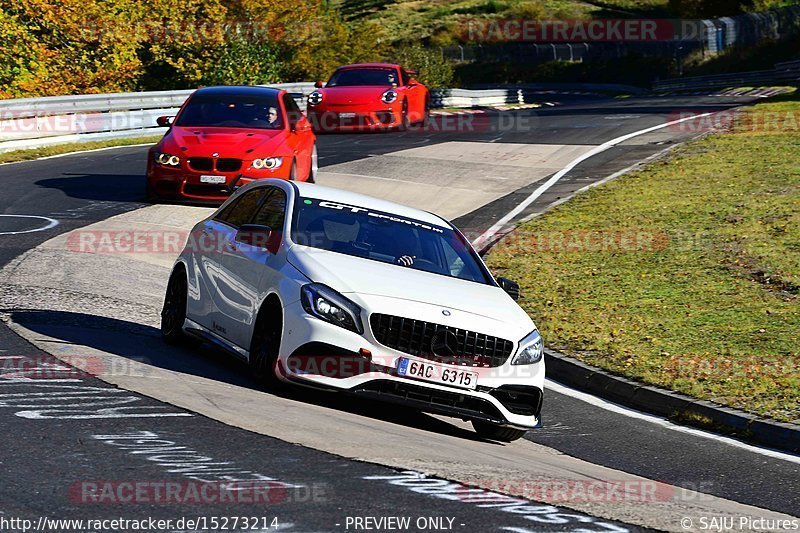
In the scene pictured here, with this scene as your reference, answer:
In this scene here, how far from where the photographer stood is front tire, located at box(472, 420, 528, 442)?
9.33 metres

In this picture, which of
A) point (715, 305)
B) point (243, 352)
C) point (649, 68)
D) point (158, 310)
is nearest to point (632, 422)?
point (243, 352)

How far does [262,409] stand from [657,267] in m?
8.74

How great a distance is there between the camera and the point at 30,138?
91.8 ft

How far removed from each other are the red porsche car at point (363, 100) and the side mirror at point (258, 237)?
852 inches

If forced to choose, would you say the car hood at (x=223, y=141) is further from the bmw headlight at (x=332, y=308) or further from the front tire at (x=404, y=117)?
the front tire at (x=404, y=117)

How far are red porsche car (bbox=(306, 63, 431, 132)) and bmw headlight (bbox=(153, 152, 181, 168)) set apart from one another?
12.5 meters

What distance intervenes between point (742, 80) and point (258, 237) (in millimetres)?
49041

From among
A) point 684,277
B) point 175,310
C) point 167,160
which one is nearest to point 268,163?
point 167,160

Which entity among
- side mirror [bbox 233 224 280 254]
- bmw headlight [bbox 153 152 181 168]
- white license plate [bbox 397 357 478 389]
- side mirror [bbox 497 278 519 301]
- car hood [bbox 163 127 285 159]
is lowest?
white license plate [bbox 397 357 478 389]

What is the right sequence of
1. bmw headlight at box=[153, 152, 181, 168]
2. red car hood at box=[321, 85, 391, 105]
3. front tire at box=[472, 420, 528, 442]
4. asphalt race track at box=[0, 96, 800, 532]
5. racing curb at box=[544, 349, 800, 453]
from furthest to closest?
red car hood at box=[321, 85, 391, 105] → bmw headlight at box=[153, 152, 181, 168] → racing curb at box=[544, 349, 800, 453] → front tire at box=[472, 420, 528, 442] → asphalt race track at box=[0, 96, 800, 532]

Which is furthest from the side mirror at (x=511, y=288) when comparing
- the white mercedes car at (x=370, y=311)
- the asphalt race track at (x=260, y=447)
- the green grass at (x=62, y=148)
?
the green grass at (x=62, y=148)

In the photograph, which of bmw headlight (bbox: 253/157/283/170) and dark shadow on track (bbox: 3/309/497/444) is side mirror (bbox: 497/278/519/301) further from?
bmw headlight (bbox: 253/157/283/170)

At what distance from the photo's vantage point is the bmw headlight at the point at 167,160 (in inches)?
755

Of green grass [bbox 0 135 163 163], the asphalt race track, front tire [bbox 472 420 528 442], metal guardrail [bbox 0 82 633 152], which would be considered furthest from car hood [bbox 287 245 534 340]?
metal guardrail [bbox 0 82 633 152]
